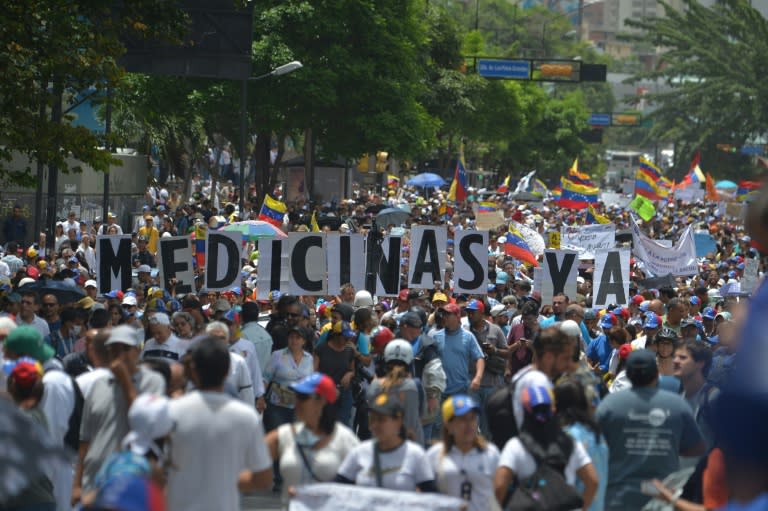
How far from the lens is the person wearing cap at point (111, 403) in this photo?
6566 millimetres

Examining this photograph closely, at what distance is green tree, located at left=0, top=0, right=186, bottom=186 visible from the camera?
15.0 metres

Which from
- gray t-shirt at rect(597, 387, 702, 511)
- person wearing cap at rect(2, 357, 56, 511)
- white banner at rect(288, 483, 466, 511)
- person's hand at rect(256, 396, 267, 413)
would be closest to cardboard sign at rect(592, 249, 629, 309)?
person's hand at rect(256, 396, 267, 413)

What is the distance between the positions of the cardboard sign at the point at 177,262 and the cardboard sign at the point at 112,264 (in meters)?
0.42

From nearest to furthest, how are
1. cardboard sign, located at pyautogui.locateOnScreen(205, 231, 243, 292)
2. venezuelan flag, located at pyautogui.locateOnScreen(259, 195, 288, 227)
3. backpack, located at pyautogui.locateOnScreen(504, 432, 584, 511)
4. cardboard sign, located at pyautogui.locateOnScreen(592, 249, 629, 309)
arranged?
backpack, located at pyautogui.locateOnScreen(504, 432, 584, 511) < cardboard sign, located at pyautogui.locateOnScreen(205, 231, 243, 292) < cardboard sign, located at pyautogui.locateOnScreen(592, 249, 629, 309) < venezuelan flag, located at pyautogui.locateOnScreen(259, 195, 288, 227)

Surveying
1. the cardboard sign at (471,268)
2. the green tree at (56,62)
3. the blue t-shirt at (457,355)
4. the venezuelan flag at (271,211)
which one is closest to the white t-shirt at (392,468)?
the blue t-shirt at (457,355)

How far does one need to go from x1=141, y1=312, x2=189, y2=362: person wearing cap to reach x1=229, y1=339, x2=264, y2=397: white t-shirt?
0.46 metres

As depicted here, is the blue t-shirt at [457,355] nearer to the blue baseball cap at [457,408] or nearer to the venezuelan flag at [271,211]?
the blue baseball cap at [457,408]

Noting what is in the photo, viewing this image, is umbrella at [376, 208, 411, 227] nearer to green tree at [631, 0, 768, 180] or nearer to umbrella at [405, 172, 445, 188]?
umbrella at [405, 172, 445, 188]

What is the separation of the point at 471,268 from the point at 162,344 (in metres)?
7.27

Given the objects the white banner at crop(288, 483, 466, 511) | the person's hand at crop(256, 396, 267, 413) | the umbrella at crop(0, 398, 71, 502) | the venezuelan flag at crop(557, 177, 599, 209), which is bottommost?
the person's hand at crop(256, 396, 267, 413)

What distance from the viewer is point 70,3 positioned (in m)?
15.4

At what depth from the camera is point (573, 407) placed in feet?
21.0

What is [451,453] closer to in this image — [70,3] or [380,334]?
[380,334]

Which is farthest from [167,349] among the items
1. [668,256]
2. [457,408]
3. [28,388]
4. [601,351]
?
[668,256]
